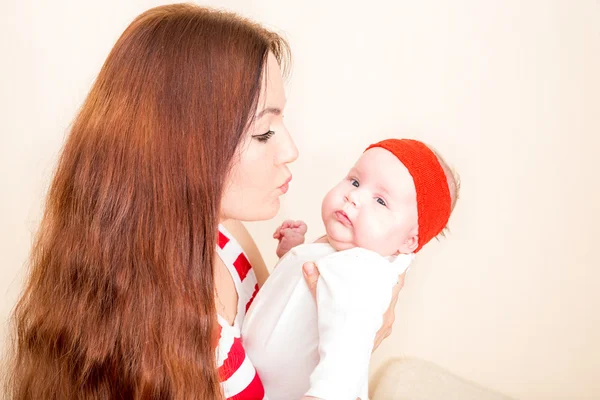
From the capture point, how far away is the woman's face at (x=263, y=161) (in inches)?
55.7

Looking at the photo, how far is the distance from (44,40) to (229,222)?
2.67 ft

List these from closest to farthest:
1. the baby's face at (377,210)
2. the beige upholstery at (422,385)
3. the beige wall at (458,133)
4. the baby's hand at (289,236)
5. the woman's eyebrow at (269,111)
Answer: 1. the woman's eyebrow at (269,111)
2. the baby's face at (377,210)
3. the baby's hand at (289,236)
4. the beige wall at (458,133)
5. the beige upholstery at (422,385)

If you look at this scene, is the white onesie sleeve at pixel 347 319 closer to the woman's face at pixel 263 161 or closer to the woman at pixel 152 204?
the woman at pixel 152 204

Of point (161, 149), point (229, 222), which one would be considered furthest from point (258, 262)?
point (161, 149)

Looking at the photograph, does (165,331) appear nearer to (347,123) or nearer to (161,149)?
(161,149)

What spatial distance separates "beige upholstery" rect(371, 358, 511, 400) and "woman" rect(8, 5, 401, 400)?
1.00 metres

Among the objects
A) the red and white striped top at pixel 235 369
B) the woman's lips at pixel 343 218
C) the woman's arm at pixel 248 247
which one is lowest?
the red and white striped top at pixel 235 369

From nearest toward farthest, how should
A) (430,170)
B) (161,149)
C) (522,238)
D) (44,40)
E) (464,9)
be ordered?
(161,149), (430,170), (44,40), (464,9), (522,238)

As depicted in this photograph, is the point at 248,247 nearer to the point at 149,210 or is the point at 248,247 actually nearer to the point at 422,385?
the point at 149,210

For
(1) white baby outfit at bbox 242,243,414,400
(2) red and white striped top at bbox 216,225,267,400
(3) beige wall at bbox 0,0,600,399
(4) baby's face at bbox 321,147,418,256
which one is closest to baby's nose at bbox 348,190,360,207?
(4) baby's face at bbox 321,147,418,256

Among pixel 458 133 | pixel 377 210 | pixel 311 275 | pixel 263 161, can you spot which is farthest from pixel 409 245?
pixel 458 133

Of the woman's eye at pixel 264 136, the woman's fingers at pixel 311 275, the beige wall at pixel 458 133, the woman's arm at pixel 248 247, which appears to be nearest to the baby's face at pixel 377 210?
the woman's fingers at pixel 311 275

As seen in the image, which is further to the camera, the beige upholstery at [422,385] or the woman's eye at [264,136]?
the beige upholstery at [422,385]

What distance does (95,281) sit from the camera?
1377mm
